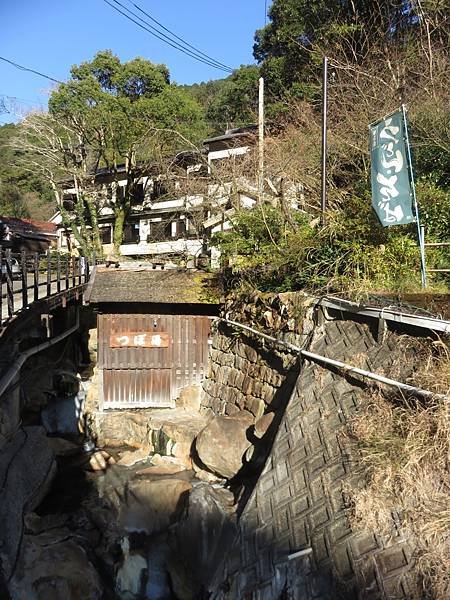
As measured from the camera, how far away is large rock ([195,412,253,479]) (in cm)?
893

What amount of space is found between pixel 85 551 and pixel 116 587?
863mm

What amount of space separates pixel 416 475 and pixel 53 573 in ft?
18.7

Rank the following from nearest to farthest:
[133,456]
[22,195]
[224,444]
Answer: [224,444] → [133,456] → [22,195]

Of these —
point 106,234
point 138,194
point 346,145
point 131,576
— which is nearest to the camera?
point 131,576

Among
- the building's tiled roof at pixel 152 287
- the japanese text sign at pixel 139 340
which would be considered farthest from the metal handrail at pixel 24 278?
the japanese text sign at pixel 139 340

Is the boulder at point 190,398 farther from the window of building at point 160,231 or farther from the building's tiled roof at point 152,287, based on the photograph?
the window of building at point 160,231

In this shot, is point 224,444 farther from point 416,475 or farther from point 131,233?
point 131,233

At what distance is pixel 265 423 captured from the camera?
27.9 feet

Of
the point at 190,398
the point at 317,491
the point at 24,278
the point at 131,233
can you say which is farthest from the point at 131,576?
the point at 131,233

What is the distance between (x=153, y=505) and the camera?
879cm

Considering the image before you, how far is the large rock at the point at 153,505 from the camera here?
8.55 m

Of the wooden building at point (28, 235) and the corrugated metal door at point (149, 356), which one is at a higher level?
the wooden building at point (28, 235)

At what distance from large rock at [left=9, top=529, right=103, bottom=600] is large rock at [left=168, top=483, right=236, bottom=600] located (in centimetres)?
131

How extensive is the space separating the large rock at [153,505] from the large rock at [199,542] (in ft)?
3.29
